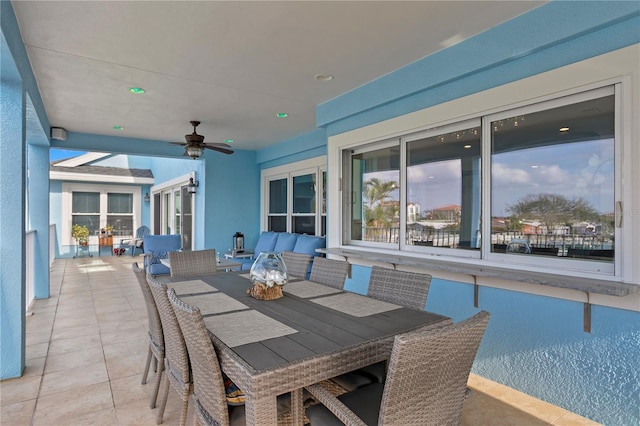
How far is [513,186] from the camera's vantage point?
2740mm

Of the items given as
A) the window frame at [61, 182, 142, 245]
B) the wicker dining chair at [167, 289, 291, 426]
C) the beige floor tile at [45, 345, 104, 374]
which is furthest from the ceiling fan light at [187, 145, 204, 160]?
the window frame at [61, 182, 142, 245]

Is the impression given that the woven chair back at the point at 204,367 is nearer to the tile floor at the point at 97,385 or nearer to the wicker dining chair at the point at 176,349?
the wicker dining chair at the point at 176,349

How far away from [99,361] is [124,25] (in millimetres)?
2795

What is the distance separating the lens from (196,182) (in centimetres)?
750

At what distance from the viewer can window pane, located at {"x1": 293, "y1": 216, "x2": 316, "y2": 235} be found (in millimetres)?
6242

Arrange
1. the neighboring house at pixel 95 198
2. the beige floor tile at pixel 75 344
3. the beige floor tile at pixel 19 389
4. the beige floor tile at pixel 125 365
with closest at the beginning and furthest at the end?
the beige floor tile at pixel 19 389 → the beige floor tile at pixel 125 365 → the beige floor tile at pixel 75 344 → the neighboring house at pixel 95 198

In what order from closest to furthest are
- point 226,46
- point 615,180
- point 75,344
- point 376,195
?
point 615,180 < point 226,46 < point 75,344 < point 376,195

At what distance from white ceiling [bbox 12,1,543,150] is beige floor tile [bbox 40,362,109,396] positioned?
8.86 feet

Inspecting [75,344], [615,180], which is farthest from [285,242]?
[615,180]

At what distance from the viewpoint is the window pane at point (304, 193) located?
619 centimetres

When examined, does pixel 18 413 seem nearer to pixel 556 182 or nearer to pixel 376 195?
pixel 376 195

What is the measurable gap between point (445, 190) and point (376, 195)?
985mm

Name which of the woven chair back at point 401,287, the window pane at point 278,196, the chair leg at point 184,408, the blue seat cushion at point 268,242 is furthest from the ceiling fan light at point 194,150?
the chair leg at point 184,408

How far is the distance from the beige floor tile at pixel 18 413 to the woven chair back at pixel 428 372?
242 cm
